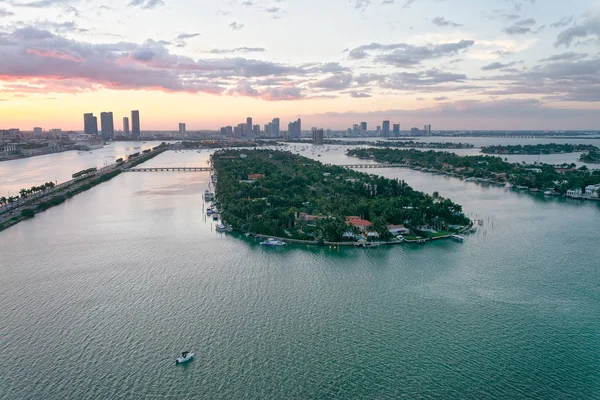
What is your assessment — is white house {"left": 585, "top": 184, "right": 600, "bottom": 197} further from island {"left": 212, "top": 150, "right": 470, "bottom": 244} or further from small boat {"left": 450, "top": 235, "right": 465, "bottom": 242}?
small boat {"left": 450, "top": 235, "right": 465, "bottom": 242}

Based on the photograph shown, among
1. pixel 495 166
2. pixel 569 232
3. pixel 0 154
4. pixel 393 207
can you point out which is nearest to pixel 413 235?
pixel 393 207

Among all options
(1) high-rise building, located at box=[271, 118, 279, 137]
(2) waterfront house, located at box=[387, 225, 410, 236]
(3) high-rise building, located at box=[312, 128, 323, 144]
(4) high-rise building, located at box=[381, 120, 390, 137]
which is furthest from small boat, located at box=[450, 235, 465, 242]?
(4) high-rise building, located at box=[381, 120, 390, 137]

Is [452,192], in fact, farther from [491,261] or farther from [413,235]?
[491,261]

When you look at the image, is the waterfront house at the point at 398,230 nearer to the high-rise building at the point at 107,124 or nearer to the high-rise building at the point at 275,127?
the high-rise building at the point at 107,124

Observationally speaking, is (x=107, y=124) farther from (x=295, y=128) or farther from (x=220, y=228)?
(x=220, y=228)

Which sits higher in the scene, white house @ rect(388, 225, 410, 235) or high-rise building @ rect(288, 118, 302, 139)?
high-rise building @ rect(288, 118, 302, 139)
